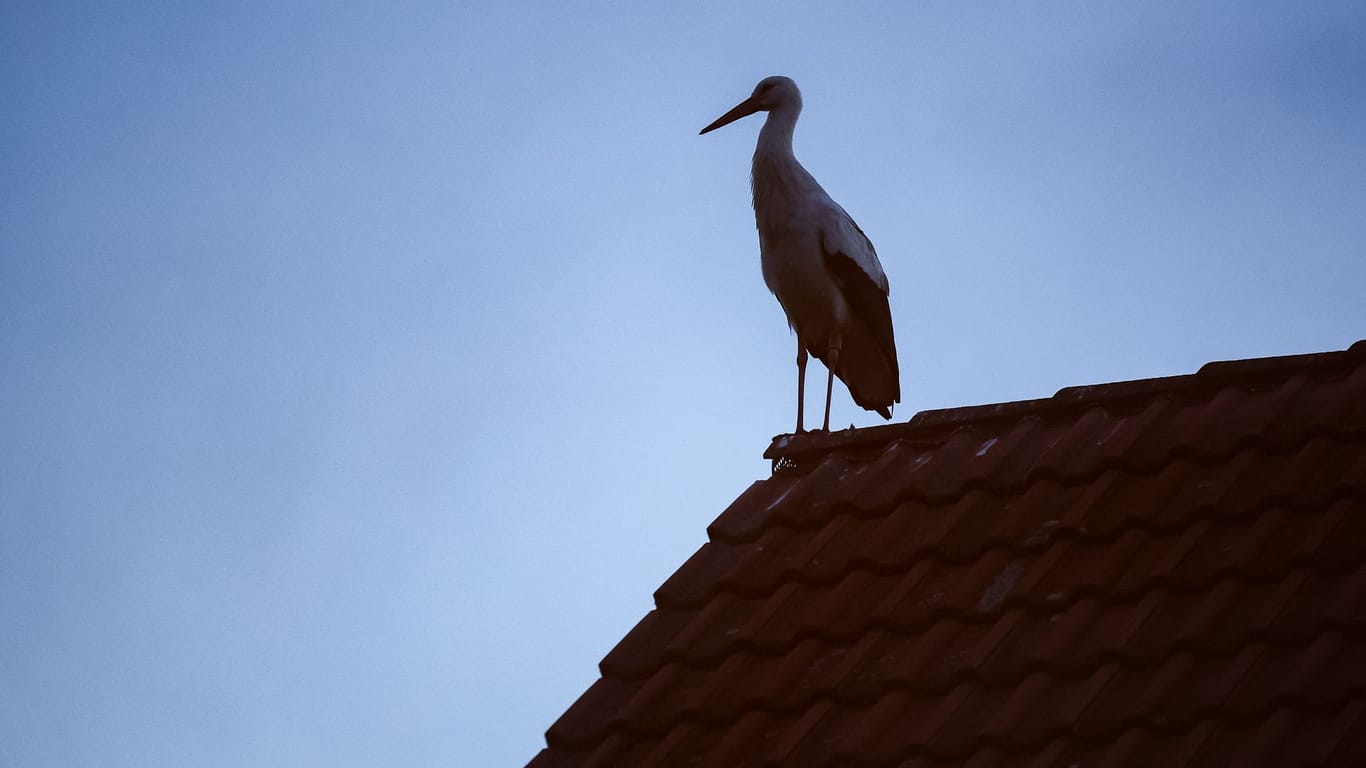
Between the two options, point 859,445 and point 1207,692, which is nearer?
point 1207,692

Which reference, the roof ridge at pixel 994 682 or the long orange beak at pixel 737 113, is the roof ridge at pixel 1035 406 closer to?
the roof ridge at pixel 994 682

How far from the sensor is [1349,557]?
10.2 ft

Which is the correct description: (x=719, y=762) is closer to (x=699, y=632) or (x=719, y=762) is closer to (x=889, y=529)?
(x=699, y=632)

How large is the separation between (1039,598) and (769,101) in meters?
5.69

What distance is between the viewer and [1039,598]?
3.32m

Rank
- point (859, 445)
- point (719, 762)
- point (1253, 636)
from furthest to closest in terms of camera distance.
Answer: point (859, 445) < point (719, 762) < point (1253, 636)

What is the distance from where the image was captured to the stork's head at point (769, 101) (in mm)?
8461

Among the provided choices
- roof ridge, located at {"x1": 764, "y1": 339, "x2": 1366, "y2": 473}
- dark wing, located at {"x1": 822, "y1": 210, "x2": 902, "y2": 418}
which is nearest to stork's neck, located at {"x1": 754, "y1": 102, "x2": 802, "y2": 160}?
dark wing, located at {"x1": 822, "y1": 210, "x2": 902, "y2": 418}

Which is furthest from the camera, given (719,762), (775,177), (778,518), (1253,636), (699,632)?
(775,177)

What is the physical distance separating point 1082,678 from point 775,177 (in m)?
5.06

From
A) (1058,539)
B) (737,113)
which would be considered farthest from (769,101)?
(1058,539)

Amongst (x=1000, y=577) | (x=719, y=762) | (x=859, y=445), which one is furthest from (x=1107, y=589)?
(x=859, y=445)

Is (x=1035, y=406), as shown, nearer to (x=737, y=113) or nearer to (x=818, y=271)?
(x=818, y=271)

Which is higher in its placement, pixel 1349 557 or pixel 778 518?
pixel 778 518
